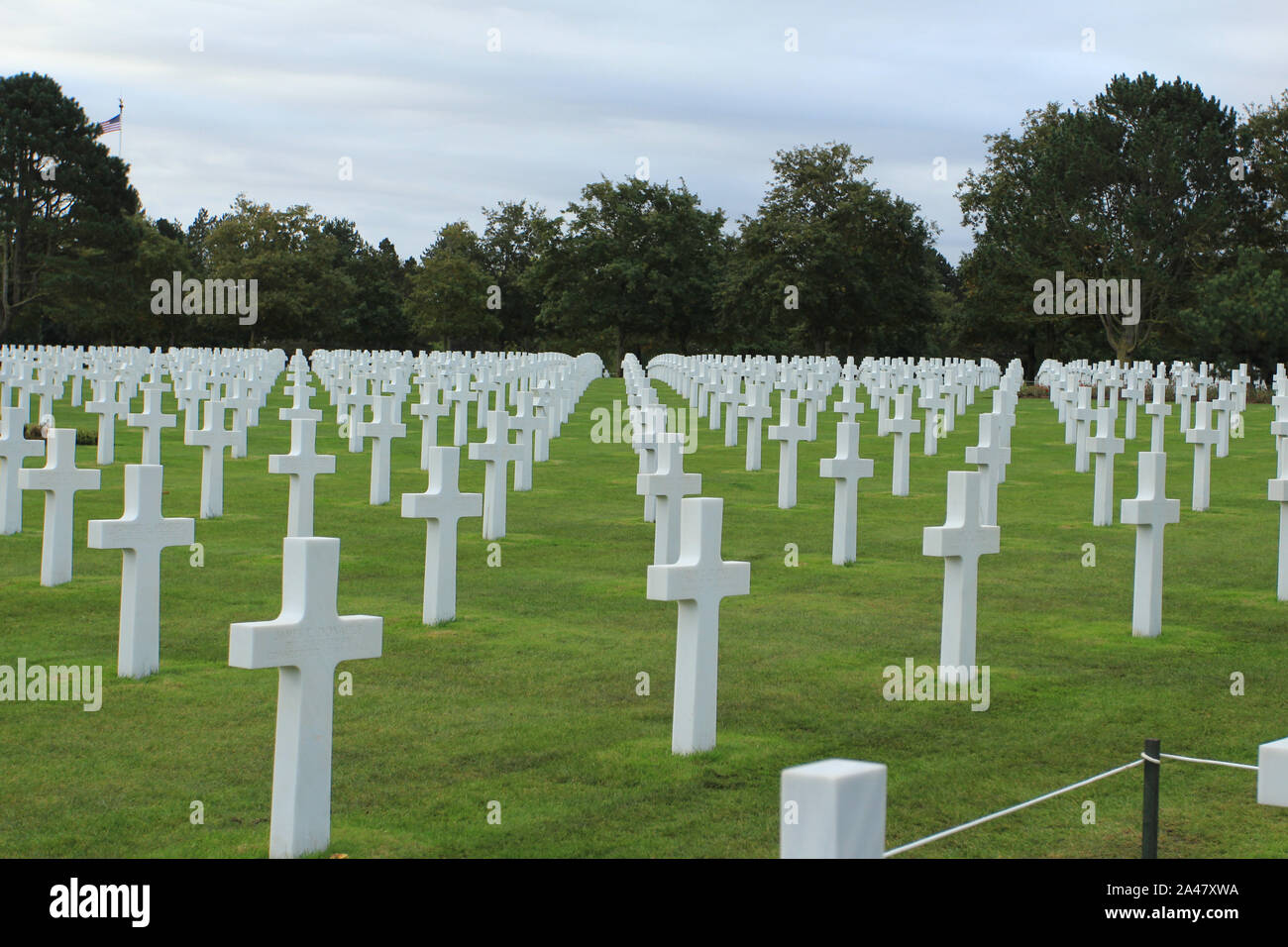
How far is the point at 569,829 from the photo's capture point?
484cm

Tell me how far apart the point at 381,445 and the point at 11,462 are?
12.7 ft

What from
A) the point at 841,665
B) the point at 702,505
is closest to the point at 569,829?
the point at 702,505

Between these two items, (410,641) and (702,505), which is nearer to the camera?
(702,505)

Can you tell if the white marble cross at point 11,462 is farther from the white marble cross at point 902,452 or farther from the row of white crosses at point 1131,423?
the row of white crosses at point 1131,423

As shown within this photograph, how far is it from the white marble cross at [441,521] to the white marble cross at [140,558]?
1540mm

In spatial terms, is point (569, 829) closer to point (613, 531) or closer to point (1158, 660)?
point (1158, 660)

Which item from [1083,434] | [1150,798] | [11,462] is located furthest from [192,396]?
[1150,798]

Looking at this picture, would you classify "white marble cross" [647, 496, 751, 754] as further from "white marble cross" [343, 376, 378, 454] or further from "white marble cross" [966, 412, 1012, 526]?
"white marble cross" [343, 376, 378, 454]

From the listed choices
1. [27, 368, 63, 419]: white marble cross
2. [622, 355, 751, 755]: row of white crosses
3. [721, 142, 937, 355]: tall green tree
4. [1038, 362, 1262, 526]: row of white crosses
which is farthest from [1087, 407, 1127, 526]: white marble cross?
[721, 142, 937, 355]: tall green tree

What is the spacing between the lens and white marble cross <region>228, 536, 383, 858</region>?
14.6 ft

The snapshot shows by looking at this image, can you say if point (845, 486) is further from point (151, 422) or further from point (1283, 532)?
point (151, 422)

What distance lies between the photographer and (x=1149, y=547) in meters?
8.49

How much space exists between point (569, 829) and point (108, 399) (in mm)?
14692
